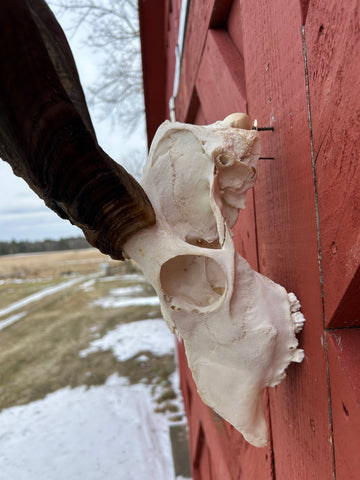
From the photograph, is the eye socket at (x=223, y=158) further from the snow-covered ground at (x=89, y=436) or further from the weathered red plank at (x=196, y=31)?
the snow-covered ground at (x=89, y=436)

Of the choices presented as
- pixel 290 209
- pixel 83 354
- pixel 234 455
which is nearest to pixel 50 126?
pixel 290 209

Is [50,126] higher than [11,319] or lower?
higher

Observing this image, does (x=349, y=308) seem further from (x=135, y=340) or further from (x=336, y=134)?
(x=135, y=340)

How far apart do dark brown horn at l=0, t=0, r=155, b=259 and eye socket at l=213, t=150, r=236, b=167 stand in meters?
0.16

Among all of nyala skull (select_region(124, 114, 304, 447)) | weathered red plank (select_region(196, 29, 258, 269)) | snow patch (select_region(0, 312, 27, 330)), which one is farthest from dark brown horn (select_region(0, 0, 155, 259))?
snow patch (select_region(0, 312, 27, 330))

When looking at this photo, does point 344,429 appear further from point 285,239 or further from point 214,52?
point 214,52

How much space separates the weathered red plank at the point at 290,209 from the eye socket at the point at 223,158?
4.2 inches

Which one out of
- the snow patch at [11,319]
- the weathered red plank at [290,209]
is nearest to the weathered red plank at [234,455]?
the weathered red plank at [290,209]

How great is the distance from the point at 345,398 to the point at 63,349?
761 centimetres

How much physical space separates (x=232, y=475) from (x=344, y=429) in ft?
4.30

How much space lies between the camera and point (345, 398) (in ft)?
1.71

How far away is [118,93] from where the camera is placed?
23.8 ft

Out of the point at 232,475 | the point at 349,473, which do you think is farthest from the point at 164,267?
the point at 232,475

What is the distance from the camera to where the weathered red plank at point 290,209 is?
594 mm
